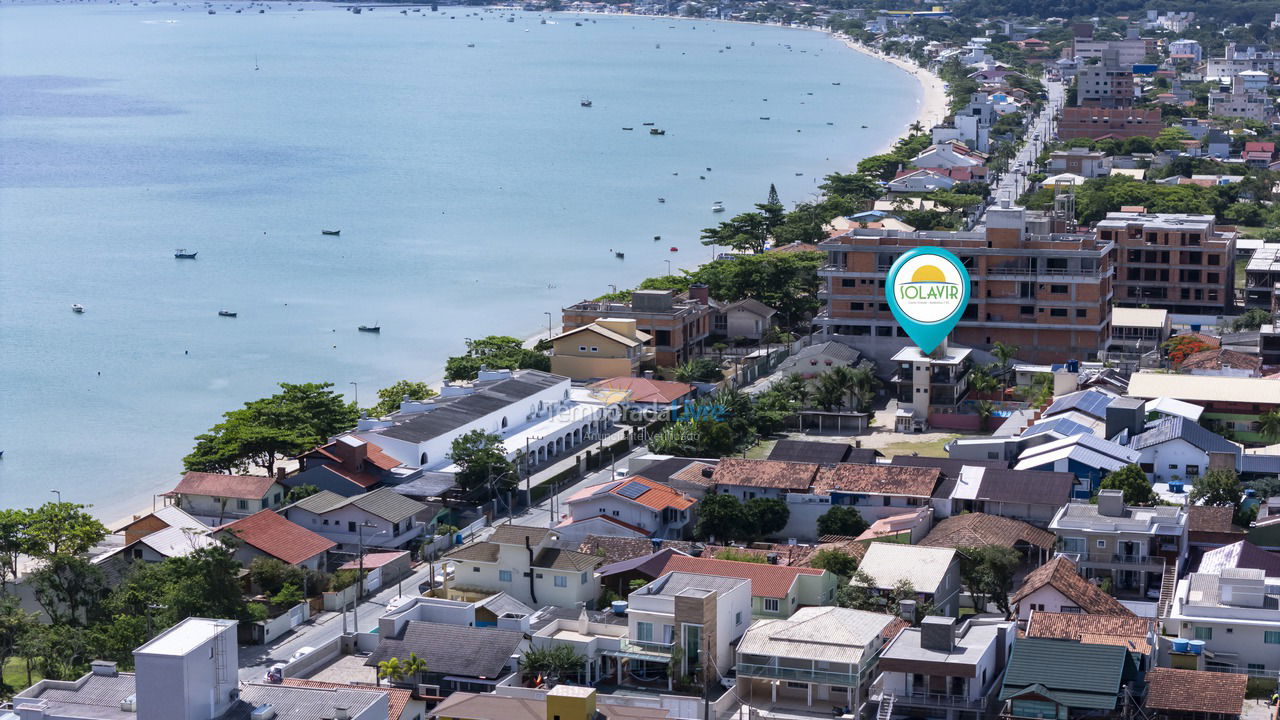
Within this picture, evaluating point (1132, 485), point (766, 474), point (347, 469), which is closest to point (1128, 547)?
point (1132, 485)

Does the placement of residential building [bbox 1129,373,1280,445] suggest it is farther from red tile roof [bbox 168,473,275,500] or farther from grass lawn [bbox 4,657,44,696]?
grass lawn [bbox 4,657,44,696]

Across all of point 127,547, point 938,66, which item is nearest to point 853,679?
point 127,547

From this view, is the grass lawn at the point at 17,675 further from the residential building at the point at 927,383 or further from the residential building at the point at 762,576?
the residential building at the point at 927,383

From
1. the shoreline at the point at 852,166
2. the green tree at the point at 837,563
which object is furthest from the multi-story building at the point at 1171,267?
the green tree at the point at 837,563

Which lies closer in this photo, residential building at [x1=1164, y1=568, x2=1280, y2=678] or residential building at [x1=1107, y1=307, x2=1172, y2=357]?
residential building at [x1=1164, y1=568, x2=1280, y2=678]

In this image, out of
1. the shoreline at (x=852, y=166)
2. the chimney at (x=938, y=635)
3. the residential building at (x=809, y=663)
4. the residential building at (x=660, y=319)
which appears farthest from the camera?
the residential building at (x=660, y=319)

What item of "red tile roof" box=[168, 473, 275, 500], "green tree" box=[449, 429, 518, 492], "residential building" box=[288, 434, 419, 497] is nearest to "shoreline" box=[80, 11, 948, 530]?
"red tile roof" box=[168, 473, 275, 500]

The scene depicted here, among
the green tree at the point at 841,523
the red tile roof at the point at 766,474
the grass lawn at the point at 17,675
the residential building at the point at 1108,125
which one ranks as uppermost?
the residential building at the point at 1108,125
